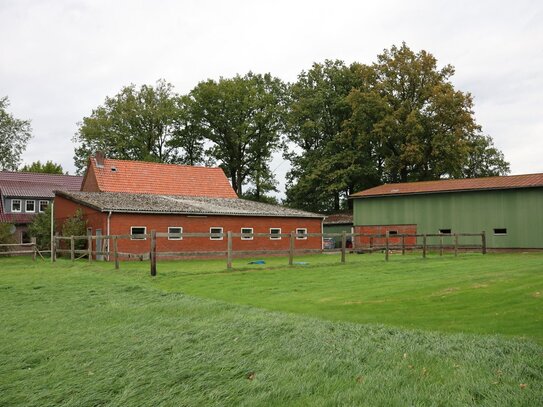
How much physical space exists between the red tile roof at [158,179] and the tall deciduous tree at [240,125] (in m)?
11.3

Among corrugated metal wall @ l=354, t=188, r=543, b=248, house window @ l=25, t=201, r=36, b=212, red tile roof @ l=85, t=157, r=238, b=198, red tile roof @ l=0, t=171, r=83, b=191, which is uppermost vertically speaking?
red tile roof @ l=0, t=171, r=83, b=191

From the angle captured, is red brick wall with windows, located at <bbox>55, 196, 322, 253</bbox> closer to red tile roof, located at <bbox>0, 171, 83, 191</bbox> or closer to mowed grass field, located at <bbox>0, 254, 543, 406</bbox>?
mowed grass field, located at <bbox>0, 254, 543, 406</bbox>

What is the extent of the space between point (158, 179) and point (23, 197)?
51.8 feet

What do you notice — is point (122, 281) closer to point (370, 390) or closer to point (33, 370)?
point (33, 370)

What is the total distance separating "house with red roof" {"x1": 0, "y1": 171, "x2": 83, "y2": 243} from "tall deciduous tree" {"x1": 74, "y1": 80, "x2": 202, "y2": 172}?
22.5ft

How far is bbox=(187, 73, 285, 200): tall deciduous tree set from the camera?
5481 cm

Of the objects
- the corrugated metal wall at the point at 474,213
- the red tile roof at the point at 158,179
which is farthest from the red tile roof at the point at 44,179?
the corrugated metal wall at the point at 474,213

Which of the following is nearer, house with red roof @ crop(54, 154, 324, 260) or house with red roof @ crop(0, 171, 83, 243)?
house with red roof @ crop(54, 154, 324, 260)

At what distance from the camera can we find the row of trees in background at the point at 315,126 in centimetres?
4669

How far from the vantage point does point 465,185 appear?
3525 centimetres

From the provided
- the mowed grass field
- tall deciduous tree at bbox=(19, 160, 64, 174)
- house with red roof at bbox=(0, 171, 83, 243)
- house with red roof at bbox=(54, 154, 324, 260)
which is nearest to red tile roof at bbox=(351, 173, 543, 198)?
house with red roof at bbox=(54, 154, 324, 260)

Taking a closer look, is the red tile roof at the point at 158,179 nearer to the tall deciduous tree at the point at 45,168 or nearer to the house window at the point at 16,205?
the house window at the point at 16,205

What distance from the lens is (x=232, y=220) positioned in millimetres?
33094

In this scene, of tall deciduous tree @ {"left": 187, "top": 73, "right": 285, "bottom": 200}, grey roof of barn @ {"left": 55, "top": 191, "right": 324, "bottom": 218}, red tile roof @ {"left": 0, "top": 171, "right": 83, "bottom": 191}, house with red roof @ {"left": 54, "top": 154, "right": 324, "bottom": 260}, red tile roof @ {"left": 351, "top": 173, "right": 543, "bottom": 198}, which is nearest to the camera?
grey roof of barn @ {"left": 55, "top": 191, "right": 324, "bottom": 218}
